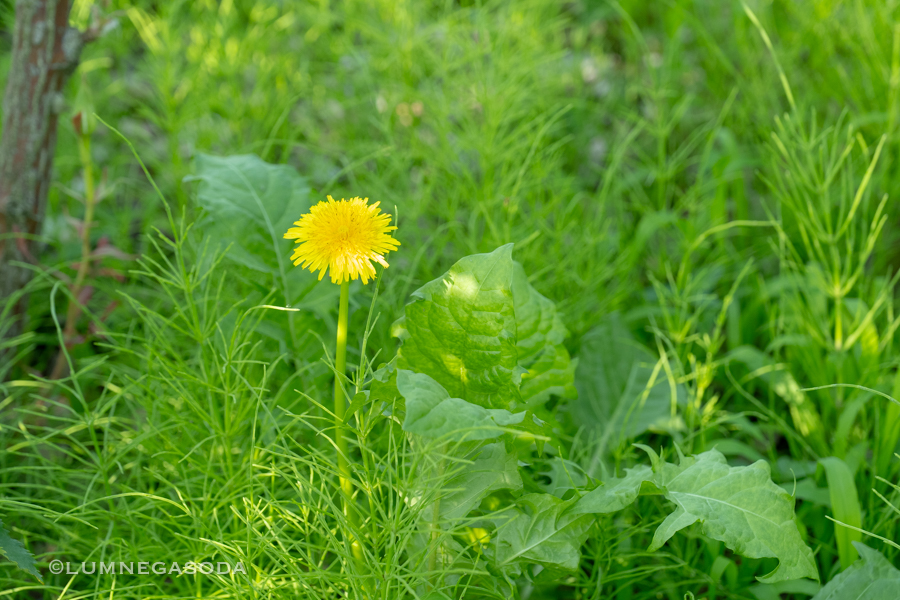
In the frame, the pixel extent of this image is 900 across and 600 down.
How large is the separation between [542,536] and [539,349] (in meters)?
0.39

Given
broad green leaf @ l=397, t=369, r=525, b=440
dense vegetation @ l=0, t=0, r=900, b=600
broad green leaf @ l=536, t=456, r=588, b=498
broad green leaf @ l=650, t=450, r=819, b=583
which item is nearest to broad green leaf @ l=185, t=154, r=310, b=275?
dense vegetation @ l=0, t=0, r=900, b=600

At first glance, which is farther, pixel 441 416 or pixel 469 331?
pixel 469 331

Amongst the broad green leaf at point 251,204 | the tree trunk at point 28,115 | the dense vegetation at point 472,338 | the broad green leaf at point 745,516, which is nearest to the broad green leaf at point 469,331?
the dense vegetation at point 472,338

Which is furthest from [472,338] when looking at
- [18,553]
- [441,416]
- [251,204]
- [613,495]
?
[18,553]

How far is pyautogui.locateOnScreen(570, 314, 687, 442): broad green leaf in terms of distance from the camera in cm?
158

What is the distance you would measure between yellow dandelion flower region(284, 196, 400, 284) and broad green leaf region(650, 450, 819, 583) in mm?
585

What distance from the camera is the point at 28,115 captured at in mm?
1628

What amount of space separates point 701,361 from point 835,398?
356mm

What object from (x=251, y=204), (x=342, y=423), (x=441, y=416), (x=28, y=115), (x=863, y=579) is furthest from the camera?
(x=28, y=115)

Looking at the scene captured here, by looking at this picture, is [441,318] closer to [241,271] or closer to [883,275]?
[241,271]

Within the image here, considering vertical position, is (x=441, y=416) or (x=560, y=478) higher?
(x=441, y=416)

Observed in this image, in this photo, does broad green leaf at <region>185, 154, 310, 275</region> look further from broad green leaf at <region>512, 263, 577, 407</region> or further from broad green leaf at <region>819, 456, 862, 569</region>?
broad green leaf at <region>819, 456, 862, 569</region>

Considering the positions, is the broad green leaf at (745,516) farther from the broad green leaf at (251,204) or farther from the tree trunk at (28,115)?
the tree trunk at (28,115)

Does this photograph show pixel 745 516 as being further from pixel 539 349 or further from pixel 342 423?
pixel 342 423
